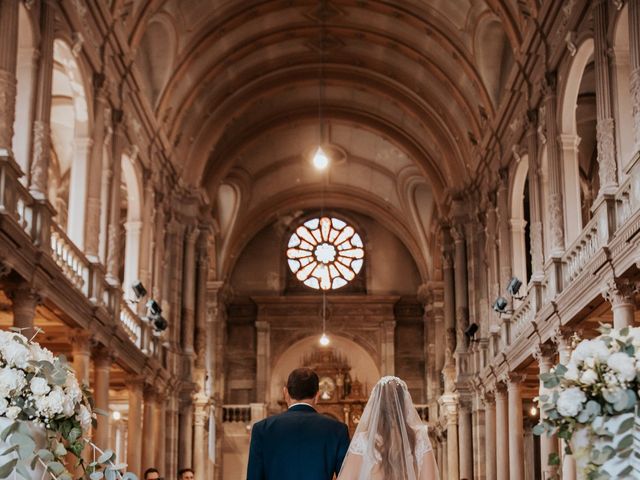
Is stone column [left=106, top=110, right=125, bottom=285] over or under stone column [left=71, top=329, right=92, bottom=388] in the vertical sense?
over

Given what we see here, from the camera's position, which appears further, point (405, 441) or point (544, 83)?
point (544, 83)

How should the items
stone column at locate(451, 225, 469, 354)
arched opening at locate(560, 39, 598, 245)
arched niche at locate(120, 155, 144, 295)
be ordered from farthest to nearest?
1. stone column at locate(451, 225, 469, 354)
2. arched niche at locate(120, 155, 144, 295)
3. arched opening at locate(560, 39, 598, 245)

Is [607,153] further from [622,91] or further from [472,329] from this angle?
[472,329]

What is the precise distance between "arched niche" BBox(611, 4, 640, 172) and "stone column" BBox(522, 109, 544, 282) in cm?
535

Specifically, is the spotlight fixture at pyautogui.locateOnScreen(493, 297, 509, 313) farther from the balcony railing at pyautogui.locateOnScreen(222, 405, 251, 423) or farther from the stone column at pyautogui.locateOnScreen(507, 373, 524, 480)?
the balcony railing at pyautogui.locateOnScreen(222, 405, 251, 423)

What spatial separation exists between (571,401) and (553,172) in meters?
15.5

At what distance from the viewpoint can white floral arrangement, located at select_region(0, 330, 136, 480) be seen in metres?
5.82

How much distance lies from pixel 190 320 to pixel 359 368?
37.3 feet

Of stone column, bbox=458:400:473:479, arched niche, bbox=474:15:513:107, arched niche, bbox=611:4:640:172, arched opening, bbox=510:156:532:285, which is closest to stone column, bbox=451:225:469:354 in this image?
stone column, bbox=458:400:473:479

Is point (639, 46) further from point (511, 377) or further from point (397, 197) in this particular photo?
point (397, 197)

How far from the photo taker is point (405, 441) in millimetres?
8242

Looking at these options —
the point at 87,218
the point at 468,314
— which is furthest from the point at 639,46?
the point at 468,314

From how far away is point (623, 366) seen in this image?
19.7 feet

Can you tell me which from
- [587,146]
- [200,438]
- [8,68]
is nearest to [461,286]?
[587,146]
